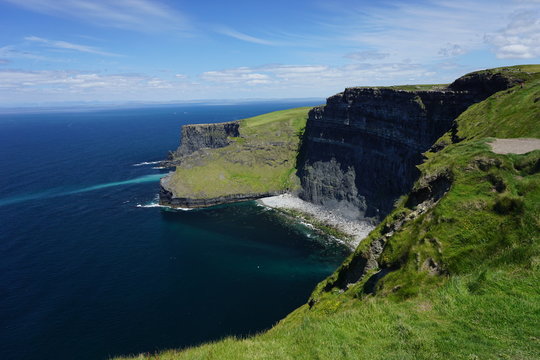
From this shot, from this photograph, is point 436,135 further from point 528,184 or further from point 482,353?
point 482,353

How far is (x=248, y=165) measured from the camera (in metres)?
137

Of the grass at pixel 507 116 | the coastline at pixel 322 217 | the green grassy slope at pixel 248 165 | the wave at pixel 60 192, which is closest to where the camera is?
the grass at pixel 507 116

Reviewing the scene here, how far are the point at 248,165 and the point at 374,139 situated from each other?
175ft

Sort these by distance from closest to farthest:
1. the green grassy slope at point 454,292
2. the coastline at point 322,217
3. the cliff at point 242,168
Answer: the green grassy slope at point 454,292, the coastline at point 322,217, the cliff at point 242,168

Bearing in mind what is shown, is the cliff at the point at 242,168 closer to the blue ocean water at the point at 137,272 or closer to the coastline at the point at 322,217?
the coastline at the point at 322,217

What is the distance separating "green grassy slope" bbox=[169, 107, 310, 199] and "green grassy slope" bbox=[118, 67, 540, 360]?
329 feet

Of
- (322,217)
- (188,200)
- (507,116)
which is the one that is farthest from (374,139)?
(188,200)

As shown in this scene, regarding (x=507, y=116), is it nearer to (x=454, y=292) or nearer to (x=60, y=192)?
(x=454, y=292)

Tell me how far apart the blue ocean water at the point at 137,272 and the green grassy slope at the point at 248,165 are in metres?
11.2

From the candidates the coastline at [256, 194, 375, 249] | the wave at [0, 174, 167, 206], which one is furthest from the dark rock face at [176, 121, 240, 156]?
the coastline at [256, 194, 375, 249]

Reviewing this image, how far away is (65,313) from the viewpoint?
58156 mm

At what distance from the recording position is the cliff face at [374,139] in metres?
79.7

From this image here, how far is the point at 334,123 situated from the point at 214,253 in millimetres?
70740

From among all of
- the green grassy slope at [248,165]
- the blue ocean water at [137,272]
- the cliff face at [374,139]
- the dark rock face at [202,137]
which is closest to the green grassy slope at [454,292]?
the blue ocean water at [137,272]
